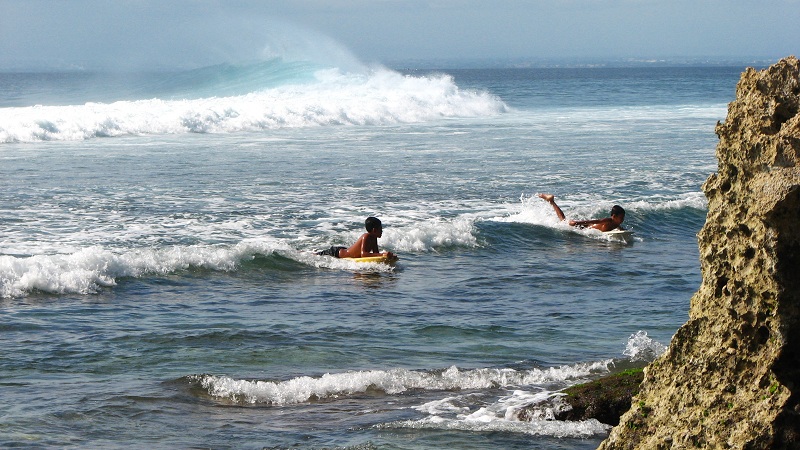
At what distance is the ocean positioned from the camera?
24.4 feet

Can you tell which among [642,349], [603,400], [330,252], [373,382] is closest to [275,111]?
[330,252]

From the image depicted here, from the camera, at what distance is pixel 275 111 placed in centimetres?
4153

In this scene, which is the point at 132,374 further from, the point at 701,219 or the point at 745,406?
the point at 701,219

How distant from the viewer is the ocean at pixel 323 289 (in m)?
7.44

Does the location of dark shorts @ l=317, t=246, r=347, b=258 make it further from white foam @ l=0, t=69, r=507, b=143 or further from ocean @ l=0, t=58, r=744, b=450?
white foam @ l=0, t=69, r=507, b=143

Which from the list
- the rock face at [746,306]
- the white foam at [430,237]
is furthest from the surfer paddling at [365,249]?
the rock face at [746,306]

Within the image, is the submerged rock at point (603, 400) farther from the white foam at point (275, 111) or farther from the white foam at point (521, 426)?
the white foam at point (275, 111)

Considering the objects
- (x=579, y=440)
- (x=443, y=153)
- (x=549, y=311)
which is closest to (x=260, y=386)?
(x=579, y=440)

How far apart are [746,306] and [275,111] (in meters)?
38.4

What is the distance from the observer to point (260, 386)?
808cm

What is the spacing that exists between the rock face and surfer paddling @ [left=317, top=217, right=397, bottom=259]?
9.80 m

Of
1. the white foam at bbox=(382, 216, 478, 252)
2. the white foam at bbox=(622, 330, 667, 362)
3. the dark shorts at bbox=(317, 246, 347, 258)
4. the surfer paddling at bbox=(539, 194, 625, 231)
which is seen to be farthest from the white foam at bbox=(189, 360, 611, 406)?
the surfer paddling at bbox=(539, 194, 625, 231)

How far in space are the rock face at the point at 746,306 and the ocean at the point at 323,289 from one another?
2510mm

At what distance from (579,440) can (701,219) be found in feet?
40.2
